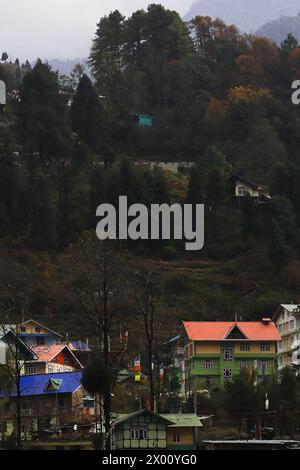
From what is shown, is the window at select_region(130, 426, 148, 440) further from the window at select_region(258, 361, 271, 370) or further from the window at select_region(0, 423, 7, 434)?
the window at select_region(258, 361, 271, 370)

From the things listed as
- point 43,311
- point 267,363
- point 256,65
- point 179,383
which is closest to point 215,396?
point 179,383

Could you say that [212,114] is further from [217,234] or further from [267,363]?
[267,363]

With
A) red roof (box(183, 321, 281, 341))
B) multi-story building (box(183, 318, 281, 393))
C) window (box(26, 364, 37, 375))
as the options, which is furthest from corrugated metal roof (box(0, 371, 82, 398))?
red roof (box(183, 321, 281, 341))

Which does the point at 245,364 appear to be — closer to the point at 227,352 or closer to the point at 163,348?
the point at 227,352

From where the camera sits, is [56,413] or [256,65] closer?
[56,413]

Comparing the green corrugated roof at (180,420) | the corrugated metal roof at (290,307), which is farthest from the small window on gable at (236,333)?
the green corrugated roof at (180,420)
